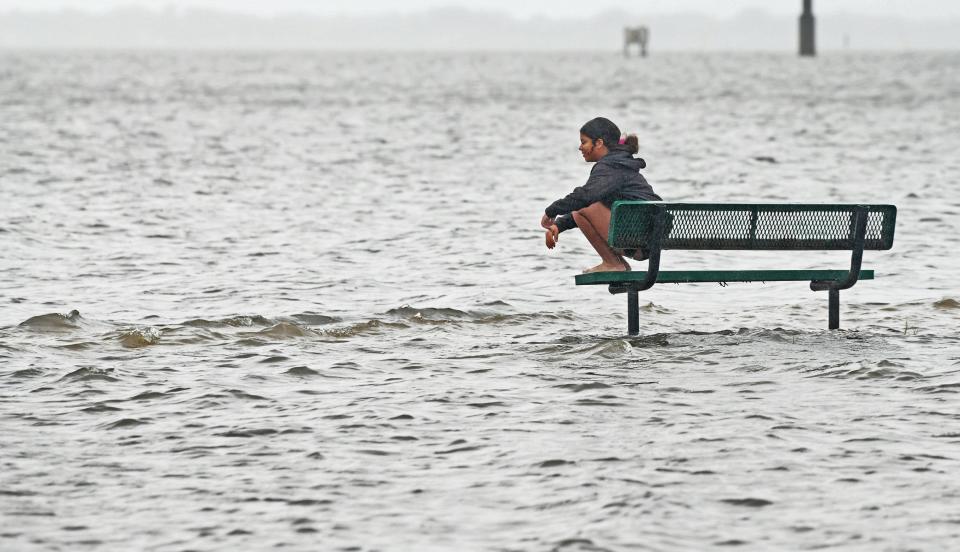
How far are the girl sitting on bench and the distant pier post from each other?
108m

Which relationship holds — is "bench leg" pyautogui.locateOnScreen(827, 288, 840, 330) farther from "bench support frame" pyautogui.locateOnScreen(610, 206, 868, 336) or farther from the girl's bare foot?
the girl's bare foot

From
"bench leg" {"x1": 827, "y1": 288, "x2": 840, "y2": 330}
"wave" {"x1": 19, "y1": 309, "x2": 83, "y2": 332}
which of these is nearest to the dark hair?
"bench leg" {"x1": 827, "y1": 288, "x2": 840, "y2": 330}

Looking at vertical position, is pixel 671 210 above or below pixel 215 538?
above

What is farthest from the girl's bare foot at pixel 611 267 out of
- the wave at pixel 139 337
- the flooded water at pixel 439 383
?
the wave at pixel 139 337

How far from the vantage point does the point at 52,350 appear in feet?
36.5

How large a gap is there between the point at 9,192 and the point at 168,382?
15242mm

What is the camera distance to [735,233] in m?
11.2

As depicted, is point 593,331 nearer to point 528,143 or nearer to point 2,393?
point 2,393

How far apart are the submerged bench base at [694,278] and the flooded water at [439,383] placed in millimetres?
309

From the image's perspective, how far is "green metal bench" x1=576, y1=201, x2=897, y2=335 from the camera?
429 inches

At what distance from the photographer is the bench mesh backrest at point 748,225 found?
1088 centimetres

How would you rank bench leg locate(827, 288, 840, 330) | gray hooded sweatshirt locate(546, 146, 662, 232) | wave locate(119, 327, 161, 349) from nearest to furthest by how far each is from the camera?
gray hooded sweatshirt locate(546, 146, 662, 232) < wave locate(119, 327, 161, 349) < bench leg locate(827, 288, 840, 330)

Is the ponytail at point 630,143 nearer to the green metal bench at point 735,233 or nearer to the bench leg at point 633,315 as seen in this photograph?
the green metal bench at point 735,233

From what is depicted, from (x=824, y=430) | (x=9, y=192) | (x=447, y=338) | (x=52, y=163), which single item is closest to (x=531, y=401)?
(x=824, y=430)
